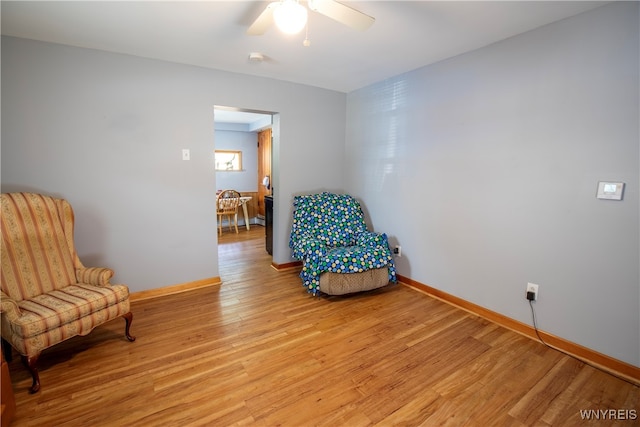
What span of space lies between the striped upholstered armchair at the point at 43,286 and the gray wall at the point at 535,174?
2753 millimetres

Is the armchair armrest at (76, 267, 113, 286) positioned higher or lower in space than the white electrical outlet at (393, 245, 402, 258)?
higher

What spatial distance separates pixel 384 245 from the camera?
10.0 feet

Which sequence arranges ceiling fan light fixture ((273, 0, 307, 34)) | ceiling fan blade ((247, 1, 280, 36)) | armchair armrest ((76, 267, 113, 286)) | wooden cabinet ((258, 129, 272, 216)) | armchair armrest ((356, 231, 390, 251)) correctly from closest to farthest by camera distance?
ceiling fan light fixture ((273, 0, 307, 34)) < ceiling fan blade ((247, 1, 280, 36)) < armchair armrest ((76, 267, 113, 286)) < armchair armrest ((356, 231, 390, 251)) < wooden cabinet ((258, 129, 272, 216))

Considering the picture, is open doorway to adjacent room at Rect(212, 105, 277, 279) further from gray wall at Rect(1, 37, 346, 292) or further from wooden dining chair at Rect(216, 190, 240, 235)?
gray wall at Rect(1, 37, 346, 292)

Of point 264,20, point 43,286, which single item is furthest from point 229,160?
point 264,20

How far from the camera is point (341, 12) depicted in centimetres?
153

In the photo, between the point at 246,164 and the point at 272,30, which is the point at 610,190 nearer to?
the point at 272,30

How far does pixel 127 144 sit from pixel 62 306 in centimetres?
146

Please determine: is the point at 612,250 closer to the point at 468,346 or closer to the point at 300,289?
the point at 468,346

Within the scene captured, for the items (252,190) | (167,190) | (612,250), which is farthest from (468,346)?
(252,190)

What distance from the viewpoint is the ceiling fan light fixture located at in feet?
4.54

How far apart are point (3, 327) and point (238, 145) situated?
17.5 ft

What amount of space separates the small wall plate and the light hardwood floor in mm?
1104

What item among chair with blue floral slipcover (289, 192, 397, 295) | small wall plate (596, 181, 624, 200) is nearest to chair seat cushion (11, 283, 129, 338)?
chair with blue floral slipcover (289, 192, 397, 295)
